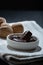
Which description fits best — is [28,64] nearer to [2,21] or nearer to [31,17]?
[2,21]

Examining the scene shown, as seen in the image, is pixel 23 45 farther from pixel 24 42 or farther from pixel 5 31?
pixel 5 31

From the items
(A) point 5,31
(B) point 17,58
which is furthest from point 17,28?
(B) point 17,58

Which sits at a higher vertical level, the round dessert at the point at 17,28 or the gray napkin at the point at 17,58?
the round dessert at the point at 17,28

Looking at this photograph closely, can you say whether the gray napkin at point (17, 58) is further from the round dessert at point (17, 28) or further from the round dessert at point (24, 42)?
the round dessert at point (17, 28)

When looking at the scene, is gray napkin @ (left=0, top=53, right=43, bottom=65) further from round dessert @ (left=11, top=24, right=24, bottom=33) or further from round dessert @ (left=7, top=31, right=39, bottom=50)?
round dessert @ (left=11, top=24, right=24, bottom=33)

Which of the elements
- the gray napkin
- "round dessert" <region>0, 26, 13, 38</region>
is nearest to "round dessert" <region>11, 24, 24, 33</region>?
"round dessert" <region>0, 26, 13, 38</region>

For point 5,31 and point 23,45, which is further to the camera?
point 5,31

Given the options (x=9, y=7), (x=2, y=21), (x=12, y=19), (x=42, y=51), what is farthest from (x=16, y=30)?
(x=9, y=7)

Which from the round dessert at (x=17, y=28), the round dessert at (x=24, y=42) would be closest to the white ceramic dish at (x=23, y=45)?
the round dessert at (x=24, y=42)

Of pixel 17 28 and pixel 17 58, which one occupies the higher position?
pixel 17 28
